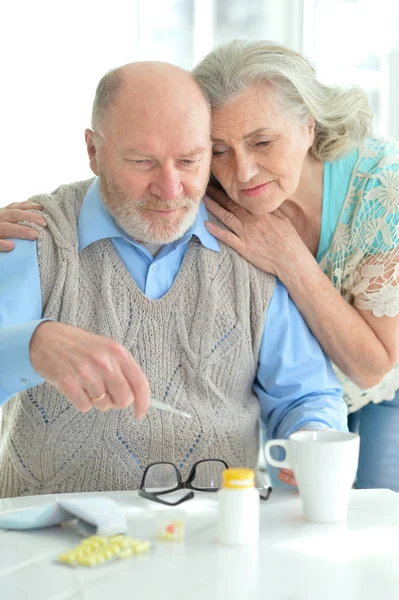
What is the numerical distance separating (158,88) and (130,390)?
751mm

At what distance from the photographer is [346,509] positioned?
1311 mm

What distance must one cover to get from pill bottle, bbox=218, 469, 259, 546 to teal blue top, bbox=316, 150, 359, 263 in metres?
0.91

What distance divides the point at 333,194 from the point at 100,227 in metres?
0.57

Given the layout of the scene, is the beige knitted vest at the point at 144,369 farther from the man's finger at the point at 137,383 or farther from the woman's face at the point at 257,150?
the man's finger at the point at 137,383

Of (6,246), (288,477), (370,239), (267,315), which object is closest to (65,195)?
(6,246)

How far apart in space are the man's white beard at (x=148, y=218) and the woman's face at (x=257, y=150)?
0.38 ft

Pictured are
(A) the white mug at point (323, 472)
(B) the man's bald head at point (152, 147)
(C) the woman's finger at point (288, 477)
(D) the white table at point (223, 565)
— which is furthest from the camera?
(B) the man's bald head at point (152, 147)

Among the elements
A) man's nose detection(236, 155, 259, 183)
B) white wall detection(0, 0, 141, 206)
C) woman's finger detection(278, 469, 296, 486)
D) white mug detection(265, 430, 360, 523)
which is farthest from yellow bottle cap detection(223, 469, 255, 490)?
white wall detection(0, 0, 141, 206)

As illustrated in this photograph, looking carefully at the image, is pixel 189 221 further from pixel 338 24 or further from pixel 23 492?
pixel 338 24

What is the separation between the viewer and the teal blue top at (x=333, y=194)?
196 cm

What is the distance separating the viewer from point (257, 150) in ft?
5.91

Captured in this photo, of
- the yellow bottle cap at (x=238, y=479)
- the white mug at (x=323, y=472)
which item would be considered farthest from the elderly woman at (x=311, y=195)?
the yellow bottle cap at (x=238, y=479)

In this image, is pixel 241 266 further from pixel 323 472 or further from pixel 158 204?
pixel 323 472

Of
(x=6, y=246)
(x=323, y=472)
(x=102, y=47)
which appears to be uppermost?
(x=102, y=47)
